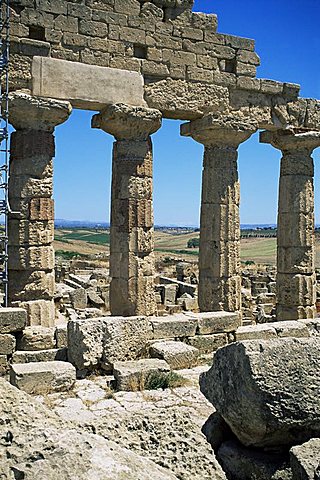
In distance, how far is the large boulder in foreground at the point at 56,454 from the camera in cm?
298

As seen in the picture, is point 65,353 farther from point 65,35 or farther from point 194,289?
point 194,289

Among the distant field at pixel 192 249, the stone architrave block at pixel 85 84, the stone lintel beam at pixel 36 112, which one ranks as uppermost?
the stone architrave block at pixel 85 84

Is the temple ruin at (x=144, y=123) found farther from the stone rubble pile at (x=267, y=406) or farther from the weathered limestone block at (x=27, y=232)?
the stone rubble pile at (x=267, y=406)

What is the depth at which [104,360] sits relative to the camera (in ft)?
32.5

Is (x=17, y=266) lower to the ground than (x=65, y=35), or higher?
lower

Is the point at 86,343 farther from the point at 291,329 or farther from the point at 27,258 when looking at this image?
the point at 291,329

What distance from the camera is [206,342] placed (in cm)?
1154

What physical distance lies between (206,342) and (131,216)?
3.71m

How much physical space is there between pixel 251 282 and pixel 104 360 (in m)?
19.7

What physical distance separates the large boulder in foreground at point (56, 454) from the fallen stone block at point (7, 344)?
21.4ft

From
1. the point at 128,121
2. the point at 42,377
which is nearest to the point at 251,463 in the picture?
the point at 42,377

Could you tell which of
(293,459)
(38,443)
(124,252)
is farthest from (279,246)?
(38,443)

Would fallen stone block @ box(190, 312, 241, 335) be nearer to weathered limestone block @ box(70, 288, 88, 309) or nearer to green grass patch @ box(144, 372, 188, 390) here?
green grass patch @ box(144, 372, 188, 390)

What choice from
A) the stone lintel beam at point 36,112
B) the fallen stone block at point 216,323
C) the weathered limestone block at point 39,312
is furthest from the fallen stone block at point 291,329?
the stone lintel beam at point 36,112
